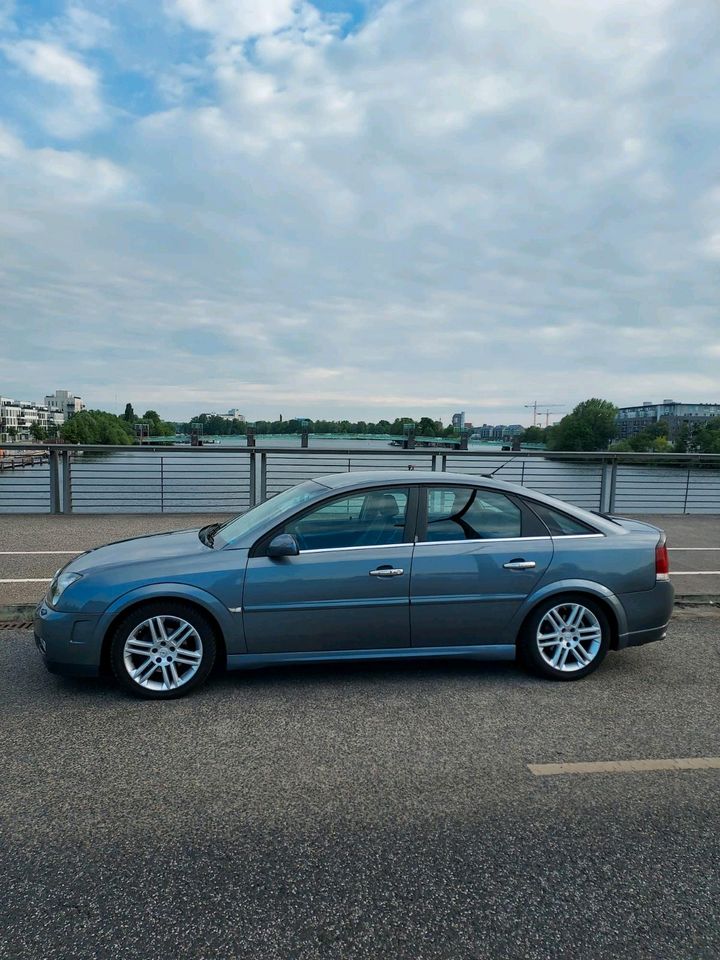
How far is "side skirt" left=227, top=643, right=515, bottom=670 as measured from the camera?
4207 millimetres

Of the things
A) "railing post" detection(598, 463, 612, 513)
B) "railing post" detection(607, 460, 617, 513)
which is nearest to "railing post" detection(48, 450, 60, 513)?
"railing post" detection(598, 463, 612, 513)

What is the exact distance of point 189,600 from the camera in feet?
13.5

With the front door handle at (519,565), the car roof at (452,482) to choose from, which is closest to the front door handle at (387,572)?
the car roof at (452,482)

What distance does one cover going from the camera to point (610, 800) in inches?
118

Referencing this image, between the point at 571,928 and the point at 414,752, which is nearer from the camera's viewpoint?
the point at 571,928

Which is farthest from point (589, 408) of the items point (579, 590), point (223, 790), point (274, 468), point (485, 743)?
point (223, 790)

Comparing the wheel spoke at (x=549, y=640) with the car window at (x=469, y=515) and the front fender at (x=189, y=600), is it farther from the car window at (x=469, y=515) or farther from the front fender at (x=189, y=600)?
the front fender at (x=189, y=600)

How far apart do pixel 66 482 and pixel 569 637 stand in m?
9.09

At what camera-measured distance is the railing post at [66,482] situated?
10664 mm

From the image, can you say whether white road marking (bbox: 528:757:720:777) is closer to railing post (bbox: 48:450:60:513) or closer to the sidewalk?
the sidewalk

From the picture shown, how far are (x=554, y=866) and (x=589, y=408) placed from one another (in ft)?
48.0

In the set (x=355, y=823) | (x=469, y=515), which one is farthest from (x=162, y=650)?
(x=469, y=515)

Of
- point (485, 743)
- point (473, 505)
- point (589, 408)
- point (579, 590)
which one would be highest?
point (589, 408)

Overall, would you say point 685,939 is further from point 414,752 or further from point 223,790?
point 223,790
